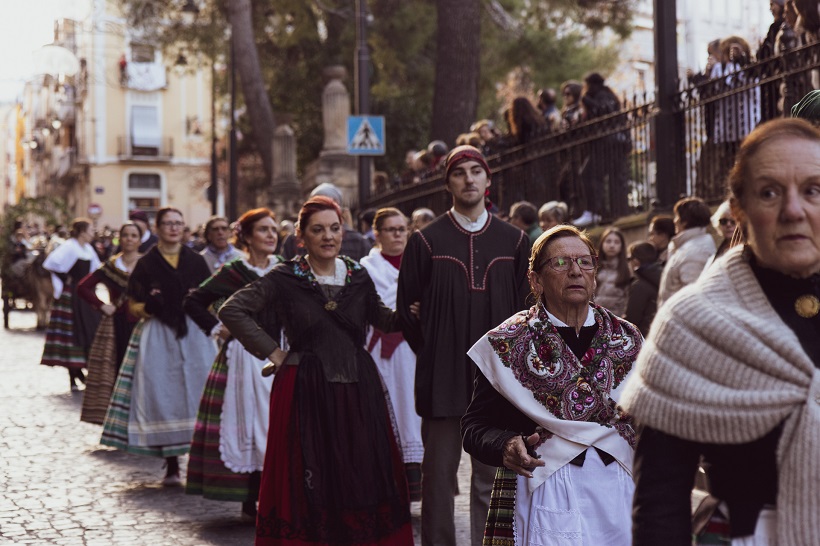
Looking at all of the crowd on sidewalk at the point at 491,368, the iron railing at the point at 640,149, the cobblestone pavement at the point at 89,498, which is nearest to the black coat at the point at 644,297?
the crowd on sidewalk at the point at 491,368

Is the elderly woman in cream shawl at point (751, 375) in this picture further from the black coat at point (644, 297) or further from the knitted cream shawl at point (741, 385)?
the black coat at point (644, 297)

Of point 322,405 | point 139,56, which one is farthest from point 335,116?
point 139,56

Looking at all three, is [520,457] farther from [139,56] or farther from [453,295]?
[139,56]

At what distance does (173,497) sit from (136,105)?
192ft

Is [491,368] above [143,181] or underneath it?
underneath

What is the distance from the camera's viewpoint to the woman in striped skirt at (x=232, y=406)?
762cm

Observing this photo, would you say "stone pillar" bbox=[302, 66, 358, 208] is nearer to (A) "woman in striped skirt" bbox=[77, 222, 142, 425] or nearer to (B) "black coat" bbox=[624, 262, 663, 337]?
(A) "woman in striped skirt" bbox=[77, 222, 142, 425]

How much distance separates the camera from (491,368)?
159 inches

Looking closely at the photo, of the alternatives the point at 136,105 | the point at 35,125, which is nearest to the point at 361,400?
the point at 136,105

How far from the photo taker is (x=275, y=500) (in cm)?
602

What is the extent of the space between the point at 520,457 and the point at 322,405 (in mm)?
2469

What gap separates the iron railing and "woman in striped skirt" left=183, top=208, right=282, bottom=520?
3.72m

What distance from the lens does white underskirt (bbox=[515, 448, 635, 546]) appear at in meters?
3.95

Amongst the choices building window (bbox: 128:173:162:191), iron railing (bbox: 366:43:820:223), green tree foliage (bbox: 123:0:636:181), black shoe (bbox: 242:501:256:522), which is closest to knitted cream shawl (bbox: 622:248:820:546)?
black shoe (bbox: 242:501:256:522)
